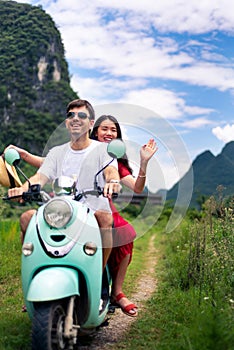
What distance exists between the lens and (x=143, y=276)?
729 cm

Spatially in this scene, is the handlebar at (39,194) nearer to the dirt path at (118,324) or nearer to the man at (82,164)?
the man at (82,164)

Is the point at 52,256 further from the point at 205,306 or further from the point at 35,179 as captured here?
the point at 205,306

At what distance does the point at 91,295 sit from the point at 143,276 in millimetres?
4127

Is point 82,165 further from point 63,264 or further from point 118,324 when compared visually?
point 118,324

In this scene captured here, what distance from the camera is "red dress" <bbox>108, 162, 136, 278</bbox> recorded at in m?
3.75

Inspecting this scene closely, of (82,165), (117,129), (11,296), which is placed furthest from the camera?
(11,296)

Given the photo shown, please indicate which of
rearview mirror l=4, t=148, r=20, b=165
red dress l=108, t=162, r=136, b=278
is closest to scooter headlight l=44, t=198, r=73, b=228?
rearview mirror l=4, t=148, r=20, b=165

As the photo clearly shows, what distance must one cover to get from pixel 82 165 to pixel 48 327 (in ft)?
3.73

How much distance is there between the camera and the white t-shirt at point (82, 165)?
349cm

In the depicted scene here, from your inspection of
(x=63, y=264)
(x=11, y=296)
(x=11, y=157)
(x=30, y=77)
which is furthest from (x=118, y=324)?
(x=30, y=77)

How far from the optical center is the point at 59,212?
10.2ft

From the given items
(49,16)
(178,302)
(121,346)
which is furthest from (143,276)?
(49,16)

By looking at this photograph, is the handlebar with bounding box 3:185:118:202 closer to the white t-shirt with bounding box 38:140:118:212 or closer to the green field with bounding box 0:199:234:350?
the white t-shirt with bounding box 38:140:118:212

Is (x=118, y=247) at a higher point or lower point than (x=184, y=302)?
higher
